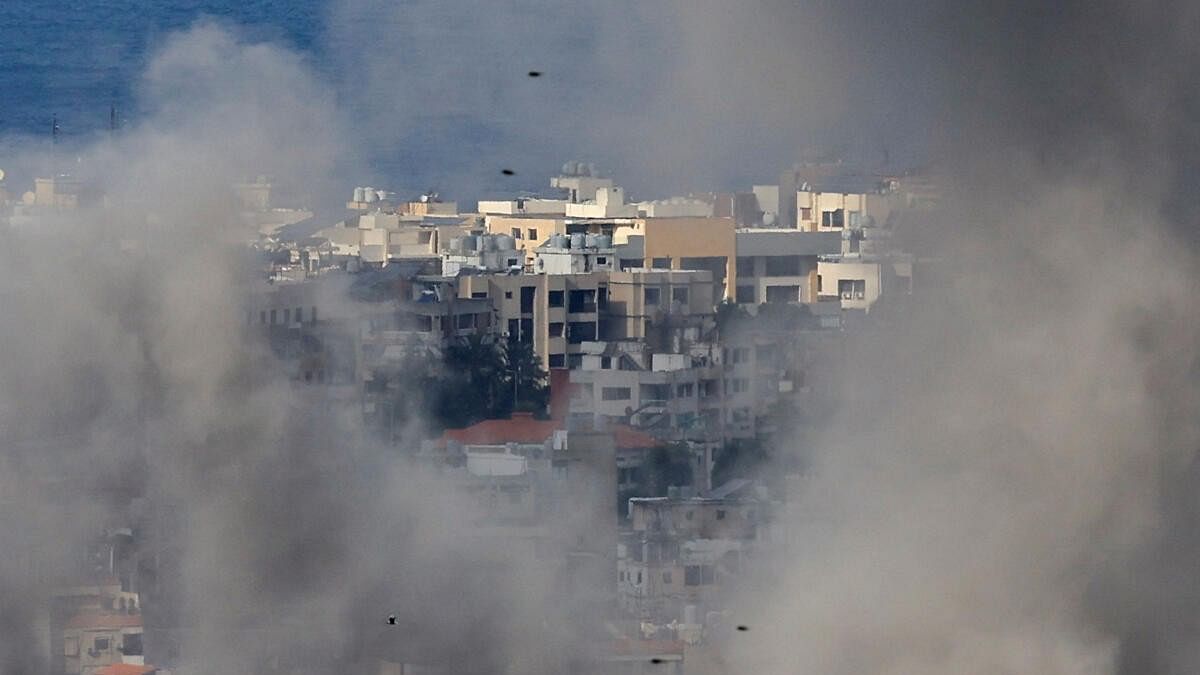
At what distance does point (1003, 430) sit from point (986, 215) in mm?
542

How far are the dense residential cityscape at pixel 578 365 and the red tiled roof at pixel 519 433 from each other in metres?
0.03

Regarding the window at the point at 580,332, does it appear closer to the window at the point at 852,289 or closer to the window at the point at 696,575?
the window at the point at 852,289

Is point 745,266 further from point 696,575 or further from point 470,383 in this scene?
point 696,575

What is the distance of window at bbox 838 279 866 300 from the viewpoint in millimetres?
15514

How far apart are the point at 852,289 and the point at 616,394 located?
1.26m

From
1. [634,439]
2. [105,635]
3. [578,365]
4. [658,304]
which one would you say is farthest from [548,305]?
[105,635]

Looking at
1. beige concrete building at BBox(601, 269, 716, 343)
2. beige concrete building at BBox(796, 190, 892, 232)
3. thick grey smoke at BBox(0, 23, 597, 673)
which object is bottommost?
thick grey smoke at BBox(0, 23, 597, 673)

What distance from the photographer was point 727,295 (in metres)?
20.2

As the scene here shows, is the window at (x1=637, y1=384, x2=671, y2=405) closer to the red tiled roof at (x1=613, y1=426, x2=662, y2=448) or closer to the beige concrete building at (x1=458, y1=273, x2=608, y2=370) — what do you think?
the red tiled roof at (x1=613, y1=426, x2=662, y2=448)

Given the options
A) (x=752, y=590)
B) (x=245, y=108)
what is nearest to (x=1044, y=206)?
(x=752, y=590)

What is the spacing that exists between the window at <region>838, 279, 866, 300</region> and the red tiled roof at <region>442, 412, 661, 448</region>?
1179 mm

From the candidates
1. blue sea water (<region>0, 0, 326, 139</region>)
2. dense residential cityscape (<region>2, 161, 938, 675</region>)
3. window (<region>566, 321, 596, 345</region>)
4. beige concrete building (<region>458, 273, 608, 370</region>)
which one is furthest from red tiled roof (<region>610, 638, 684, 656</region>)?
window (<region>566, 321, 596, 345</region>)

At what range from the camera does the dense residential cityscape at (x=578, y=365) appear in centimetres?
1007

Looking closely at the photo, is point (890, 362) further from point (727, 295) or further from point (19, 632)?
point (727, 295)
